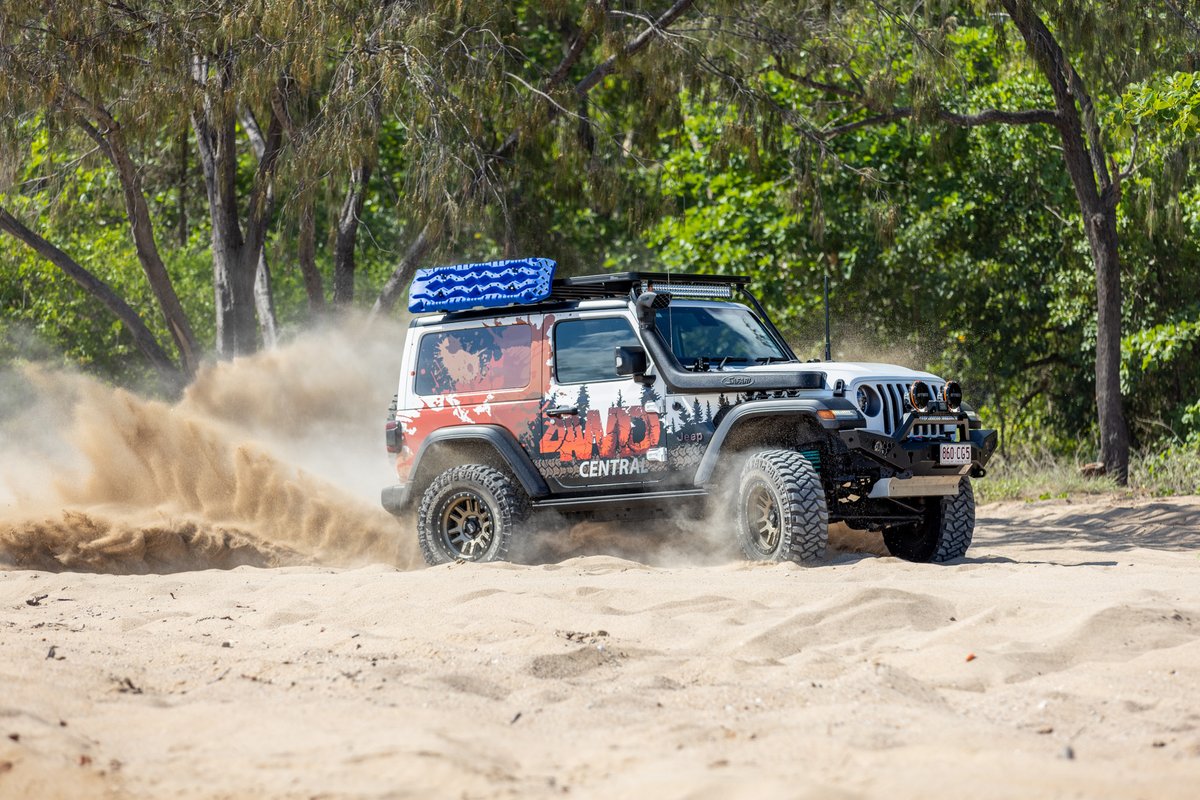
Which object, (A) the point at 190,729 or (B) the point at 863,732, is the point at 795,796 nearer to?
(B) the point at 863,732

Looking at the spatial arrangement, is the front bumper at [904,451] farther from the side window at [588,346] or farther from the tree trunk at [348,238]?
the tree trunk at [348,238]

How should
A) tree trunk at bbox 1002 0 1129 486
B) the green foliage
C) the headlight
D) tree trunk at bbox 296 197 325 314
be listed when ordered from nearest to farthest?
the headlight, the green foliage, tree trunk at bbox 296 197 325 314, tree trunk at bbox 1002 0 1129 486

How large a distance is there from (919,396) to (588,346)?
2.29 meters

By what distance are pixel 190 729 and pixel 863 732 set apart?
83.1 inches

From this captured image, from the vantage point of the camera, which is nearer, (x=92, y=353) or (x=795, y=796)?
(x=795, y=796)

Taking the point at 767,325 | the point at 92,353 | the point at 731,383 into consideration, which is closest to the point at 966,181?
the point at 767,325

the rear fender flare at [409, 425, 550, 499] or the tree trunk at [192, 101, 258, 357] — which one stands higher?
the tree trunk at [192, 101, 258, 357]

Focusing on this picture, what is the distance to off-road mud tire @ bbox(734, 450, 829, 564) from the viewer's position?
28.7ft

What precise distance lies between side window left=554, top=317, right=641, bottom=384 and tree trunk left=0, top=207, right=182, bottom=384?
22.1ft

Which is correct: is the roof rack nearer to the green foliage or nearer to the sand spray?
the sand spray

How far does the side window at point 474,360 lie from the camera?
10.1 m

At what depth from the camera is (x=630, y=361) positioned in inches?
366

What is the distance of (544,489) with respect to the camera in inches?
389

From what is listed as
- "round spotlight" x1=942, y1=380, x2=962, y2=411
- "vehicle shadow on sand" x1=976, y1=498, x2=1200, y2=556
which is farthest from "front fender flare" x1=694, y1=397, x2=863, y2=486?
"vehicle shadow on sand" x1=976, y1=498, x2=1200, y2=556
